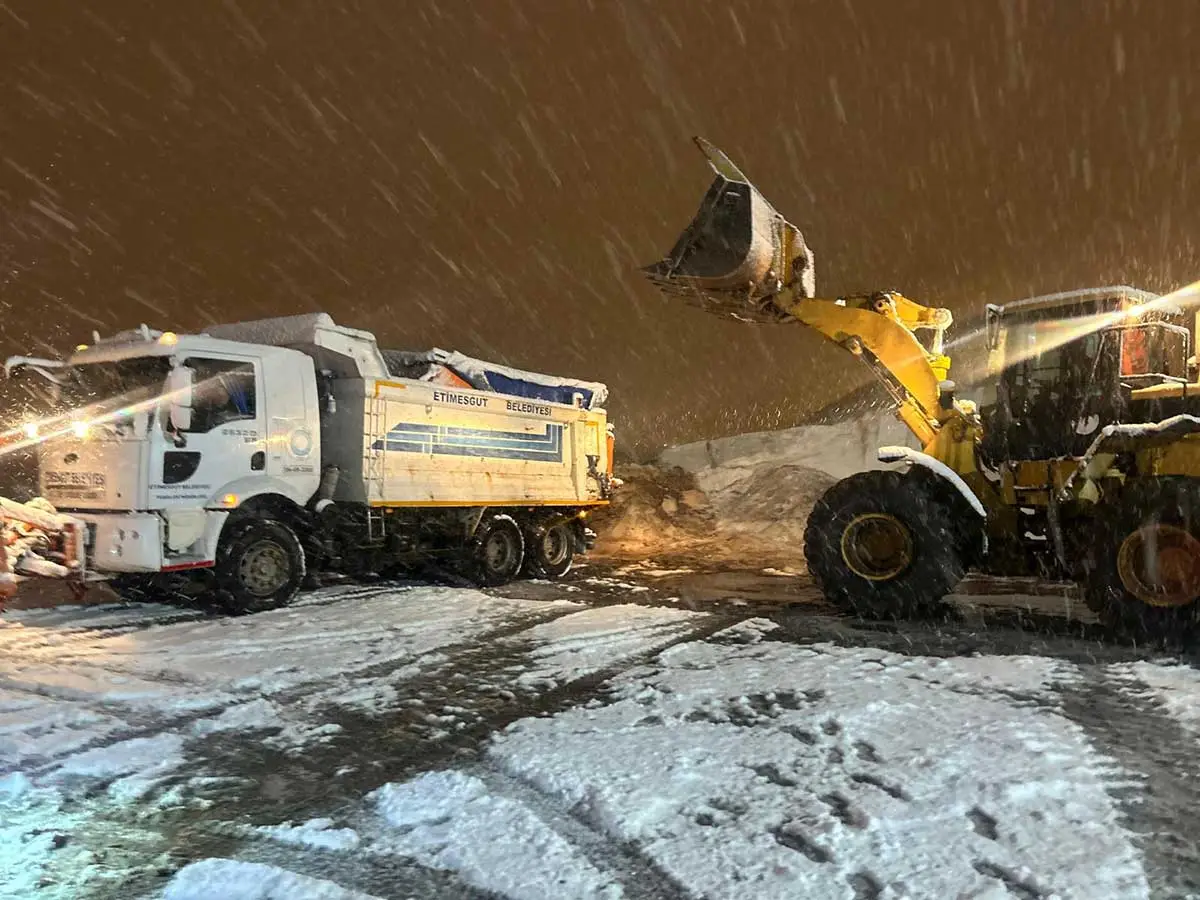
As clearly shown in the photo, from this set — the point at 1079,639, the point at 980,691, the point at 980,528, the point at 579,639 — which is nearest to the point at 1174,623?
the point at 1079,639

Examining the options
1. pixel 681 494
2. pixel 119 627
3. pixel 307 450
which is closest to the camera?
pixel 119 627

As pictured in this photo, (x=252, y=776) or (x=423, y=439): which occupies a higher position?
(x=423, y=439)

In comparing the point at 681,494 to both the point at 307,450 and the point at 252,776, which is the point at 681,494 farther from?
the point at 252,776

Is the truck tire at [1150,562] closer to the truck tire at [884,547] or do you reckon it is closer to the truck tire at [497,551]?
the truck tire at [884,547]

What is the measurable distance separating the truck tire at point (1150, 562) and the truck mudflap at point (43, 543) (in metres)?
9.05

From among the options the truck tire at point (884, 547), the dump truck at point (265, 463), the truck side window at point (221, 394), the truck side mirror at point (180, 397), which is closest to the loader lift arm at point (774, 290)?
the truck tire at point (884, 547)

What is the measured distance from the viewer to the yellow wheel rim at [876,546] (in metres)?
8.13

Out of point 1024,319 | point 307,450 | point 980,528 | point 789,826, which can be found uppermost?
point 1024,319

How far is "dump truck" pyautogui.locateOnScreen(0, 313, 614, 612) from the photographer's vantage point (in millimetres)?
7980

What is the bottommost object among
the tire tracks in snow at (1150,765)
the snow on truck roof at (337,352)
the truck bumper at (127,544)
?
the tire tracks in snow at (1150,765)

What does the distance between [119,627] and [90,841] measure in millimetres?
4969

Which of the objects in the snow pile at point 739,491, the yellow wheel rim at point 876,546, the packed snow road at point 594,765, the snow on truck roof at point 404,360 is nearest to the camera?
the packed snow road at point 594,765

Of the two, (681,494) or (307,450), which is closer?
(307,450)

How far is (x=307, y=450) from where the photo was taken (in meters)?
9.34
